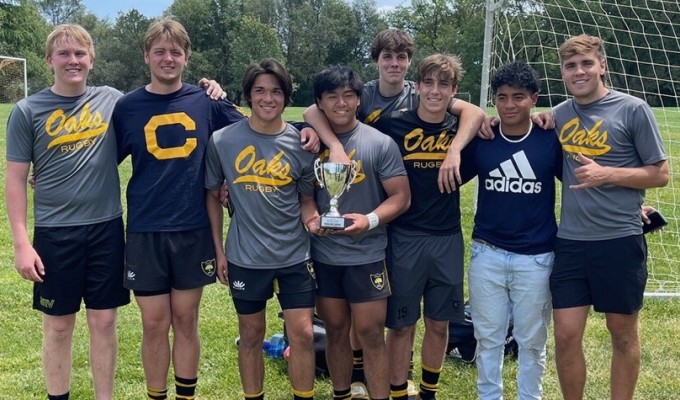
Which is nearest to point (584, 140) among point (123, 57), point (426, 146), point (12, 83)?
point (426, 146)

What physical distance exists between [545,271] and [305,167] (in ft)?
4.23

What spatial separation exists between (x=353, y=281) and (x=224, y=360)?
1576 millimetres

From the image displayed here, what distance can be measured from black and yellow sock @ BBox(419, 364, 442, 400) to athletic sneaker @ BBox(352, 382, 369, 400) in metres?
0.33

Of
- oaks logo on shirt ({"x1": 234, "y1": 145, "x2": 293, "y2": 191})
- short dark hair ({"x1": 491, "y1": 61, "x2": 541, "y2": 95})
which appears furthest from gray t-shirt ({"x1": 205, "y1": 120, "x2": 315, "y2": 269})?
short dark hair ({"x1": 491, "y1": 61, "x2": 541, "y2": 95})

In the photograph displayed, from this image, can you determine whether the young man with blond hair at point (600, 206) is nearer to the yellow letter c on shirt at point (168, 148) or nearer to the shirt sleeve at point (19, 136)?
the yellow letter c on shirt at point (168, 148)

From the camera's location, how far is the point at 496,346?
10.7 feet

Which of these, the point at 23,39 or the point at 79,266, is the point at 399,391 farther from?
the point at 23,39

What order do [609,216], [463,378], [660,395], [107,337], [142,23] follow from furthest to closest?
[142,23] → [463,378] → [660,395] → [107,337] → [609,216]

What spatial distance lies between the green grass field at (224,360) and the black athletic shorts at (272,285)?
95 cm

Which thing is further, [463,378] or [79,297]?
[463,378]

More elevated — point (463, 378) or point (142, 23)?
point (142, 23)

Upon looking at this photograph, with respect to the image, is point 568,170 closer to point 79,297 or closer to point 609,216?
point 609,216

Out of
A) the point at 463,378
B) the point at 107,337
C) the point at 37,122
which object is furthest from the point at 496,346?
the point at 37,122

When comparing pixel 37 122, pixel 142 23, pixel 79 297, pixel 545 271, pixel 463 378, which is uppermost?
pixel 142 23
